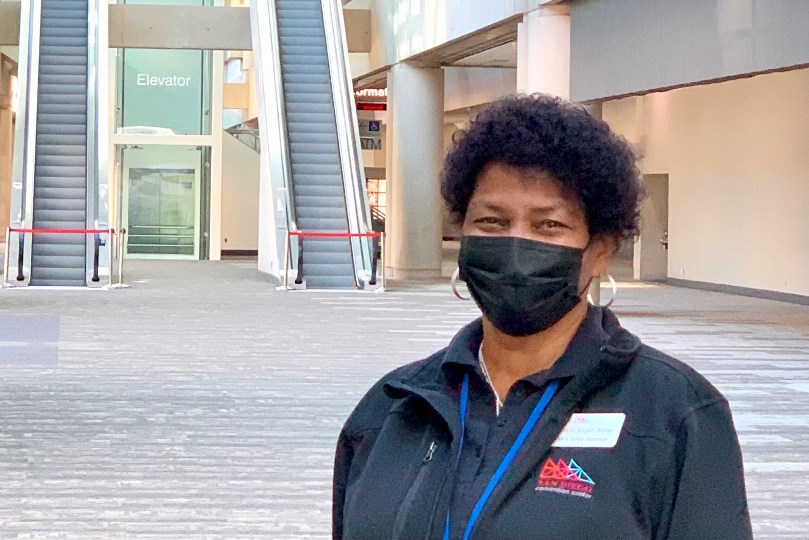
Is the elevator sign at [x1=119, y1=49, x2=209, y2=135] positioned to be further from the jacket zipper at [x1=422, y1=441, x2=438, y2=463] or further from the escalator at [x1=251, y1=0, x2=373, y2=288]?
the jacket zipper at [x1=422, y1=441, x2=438, y2=463]

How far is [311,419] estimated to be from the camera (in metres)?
8.38

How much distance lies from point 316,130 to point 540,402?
71.9 feet

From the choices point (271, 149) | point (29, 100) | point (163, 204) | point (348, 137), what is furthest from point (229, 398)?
point (163, 204)

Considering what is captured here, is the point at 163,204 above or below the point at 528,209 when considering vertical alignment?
above

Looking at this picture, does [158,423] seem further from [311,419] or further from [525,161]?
[525,161]

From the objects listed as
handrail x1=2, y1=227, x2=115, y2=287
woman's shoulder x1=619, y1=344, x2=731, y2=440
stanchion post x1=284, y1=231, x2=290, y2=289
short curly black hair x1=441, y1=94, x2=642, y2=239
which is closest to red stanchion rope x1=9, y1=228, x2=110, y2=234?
handrail x1=2, y1=227, x2=115, y2=287

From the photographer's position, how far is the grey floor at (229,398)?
5965mm

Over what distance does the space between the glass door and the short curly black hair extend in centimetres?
3366

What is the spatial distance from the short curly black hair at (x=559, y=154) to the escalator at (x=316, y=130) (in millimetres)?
18507

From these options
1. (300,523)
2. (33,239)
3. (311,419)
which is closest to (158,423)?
(311,419)

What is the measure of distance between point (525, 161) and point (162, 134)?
1323 inches

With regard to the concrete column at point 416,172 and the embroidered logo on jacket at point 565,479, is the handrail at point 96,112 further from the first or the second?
the embroidered logo on jacket at point 565,479

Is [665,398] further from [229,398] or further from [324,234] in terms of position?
[324,234]

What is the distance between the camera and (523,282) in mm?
2070
